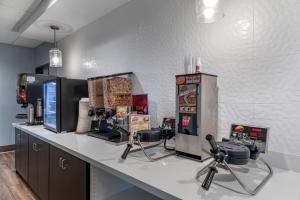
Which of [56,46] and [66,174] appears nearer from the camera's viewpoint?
[66,174]

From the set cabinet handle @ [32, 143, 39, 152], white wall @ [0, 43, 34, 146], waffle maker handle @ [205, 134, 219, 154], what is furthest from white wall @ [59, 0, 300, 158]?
white wall @ [0, 43, 34, 146]

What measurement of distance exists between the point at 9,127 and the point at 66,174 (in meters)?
3.59

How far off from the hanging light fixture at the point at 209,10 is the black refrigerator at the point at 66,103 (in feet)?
4.64

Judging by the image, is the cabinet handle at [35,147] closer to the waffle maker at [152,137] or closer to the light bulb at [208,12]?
the waffle maker at [152,137]

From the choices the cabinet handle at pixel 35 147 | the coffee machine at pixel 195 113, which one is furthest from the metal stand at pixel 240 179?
the cabinet handle at pixel 35 147

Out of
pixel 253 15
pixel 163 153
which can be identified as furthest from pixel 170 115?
pixel 253 15

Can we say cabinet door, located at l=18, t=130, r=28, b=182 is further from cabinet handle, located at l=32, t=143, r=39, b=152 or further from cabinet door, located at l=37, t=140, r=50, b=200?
cabinet door, located at l=37, t=140, r=50, b=200

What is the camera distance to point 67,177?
143 cm

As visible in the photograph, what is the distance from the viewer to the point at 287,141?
3.42 ft

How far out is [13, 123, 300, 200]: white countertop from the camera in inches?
29.8

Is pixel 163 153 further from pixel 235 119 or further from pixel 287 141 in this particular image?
pixel 287 141

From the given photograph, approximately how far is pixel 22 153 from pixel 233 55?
266 centimetres

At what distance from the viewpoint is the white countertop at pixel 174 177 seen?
756 millimetres

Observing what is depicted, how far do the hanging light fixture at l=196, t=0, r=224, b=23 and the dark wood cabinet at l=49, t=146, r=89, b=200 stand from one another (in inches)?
45.2
